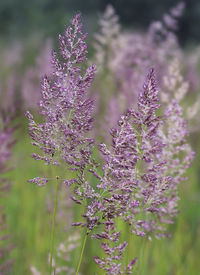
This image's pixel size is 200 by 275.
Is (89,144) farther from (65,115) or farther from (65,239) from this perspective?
(65,239)

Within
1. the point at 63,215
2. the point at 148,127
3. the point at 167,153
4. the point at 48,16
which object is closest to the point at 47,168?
the point at 63,215

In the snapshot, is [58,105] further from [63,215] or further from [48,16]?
[48,16]

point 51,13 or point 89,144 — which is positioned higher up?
point 51,13

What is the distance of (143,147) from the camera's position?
144cm

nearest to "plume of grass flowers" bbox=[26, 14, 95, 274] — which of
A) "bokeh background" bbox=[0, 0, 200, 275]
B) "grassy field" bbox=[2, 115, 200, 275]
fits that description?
"bokeh background" bbox=[0, 0, 200, 275]

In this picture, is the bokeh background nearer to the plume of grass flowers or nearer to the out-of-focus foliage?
the plume of grass flowers

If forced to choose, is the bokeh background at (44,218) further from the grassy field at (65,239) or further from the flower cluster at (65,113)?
the flower cluster at (65,113)

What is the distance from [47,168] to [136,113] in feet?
7.07

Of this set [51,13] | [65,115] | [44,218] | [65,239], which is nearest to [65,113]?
[65,115]

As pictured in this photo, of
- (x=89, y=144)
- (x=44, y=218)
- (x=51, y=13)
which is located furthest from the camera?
(x=51, y=13)

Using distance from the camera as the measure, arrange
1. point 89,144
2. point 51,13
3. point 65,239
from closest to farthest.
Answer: point 89,144, point 65,239, point 51,13

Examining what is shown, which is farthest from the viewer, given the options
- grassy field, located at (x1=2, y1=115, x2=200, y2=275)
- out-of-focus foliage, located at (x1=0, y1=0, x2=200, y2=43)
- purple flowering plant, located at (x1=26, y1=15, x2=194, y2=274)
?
out-of-focus foliage, located at (x1=0, y1=0, x2=200, y2=43)

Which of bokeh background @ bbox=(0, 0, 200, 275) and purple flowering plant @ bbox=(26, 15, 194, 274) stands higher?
bokeh background @ bbox=(0, 0, 200, 275)

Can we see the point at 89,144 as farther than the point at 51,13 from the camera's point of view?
No
